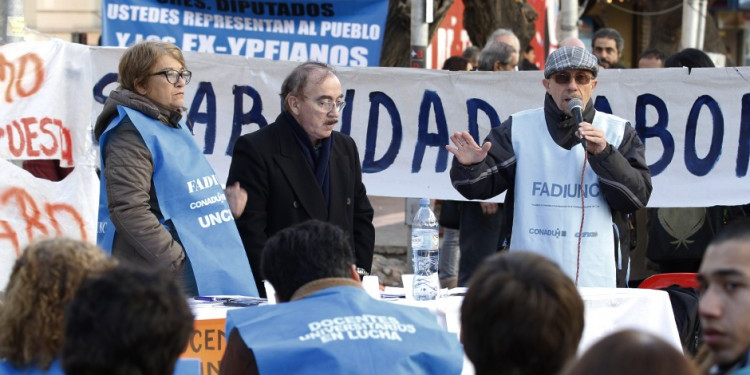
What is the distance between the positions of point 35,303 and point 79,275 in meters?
0.13

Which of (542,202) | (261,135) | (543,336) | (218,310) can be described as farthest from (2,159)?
(543,336)

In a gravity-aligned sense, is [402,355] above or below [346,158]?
below

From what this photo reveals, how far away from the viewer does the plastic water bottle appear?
5.30m

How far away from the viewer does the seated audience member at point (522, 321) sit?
2.64 m

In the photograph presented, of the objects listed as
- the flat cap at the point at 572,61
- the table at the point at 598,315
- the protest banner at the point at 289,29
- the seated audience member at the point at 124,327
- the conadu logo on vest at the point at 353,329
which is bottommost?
the table at the point at 598,315

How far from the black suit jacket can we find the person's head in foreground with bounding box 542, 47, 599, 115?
41.4 inches

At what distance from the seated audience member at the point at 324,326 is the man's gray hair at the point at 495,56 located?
4.89m

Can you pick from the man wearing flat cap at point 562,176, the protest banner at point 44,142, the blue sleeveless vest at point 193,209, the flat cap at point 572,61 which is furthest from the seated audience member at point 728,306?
the protest banner at point 44,142

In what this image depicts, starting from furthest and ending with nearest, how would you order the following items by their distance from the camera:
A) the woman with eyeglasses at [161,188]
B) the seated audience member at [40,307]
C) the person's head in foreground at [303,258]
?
1. the woman with eyeglasses at [161,188]
2. the person's head in foreground at [303,258]
3. the seated audience member at [40,307]

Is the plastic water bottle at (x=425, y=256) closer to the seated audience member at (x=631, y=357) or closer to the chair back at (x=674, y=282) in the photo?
the chair back at (x=674, y=282)

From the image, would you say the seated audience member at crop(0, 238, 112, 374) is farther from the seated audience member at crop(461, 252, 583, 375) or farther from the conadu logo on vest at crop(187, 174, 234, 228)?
the conadu logo on vest at crop(187, 174, 234, 228)

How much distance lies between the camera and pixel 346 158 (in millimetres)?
5840

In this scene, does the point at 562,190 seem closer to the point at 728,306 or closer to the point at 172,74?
the point at 172,74

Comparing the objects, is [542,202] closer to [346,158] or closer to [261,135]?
[346,158]
